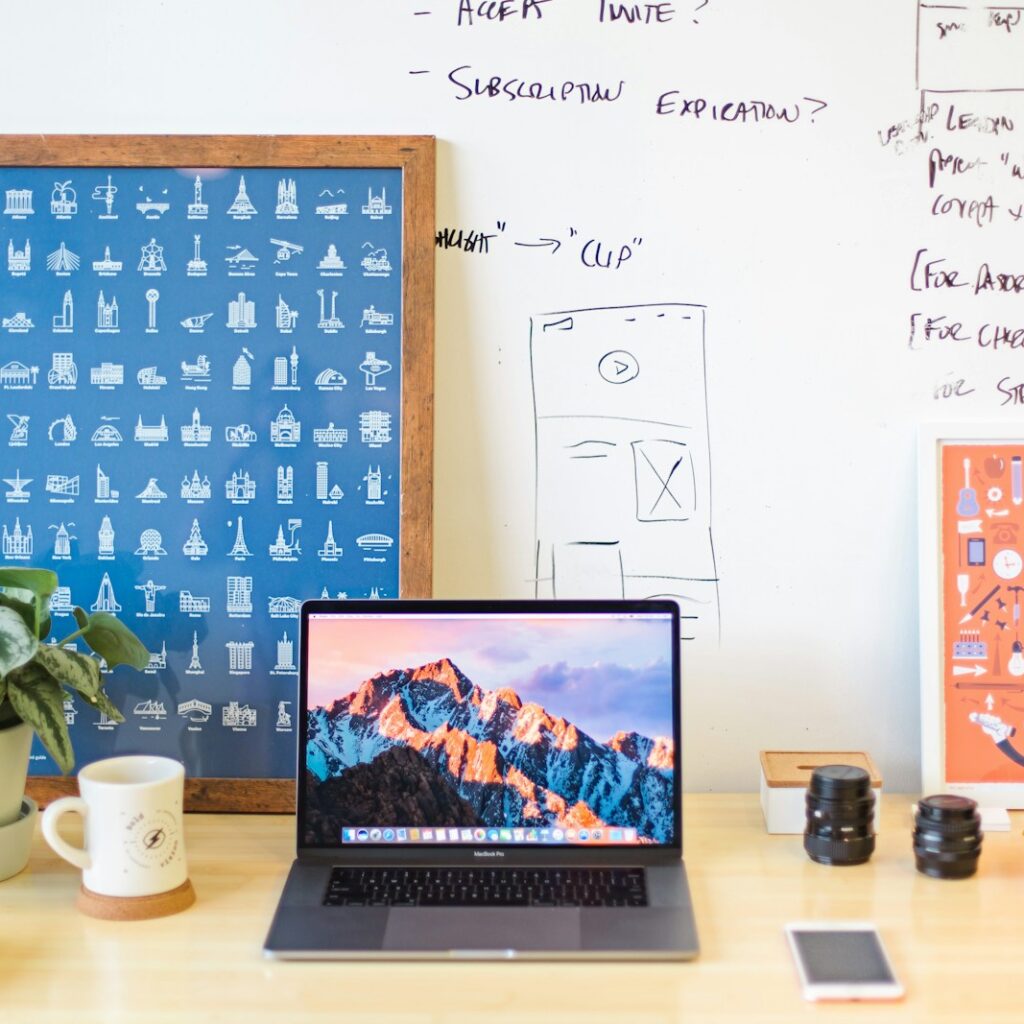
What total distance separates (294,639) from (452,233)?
51 centimetres

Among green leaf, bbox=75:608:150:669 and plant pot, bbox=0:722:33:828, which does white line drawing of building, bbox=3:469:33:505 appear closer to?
green leaf, bbox=75:608:150:669

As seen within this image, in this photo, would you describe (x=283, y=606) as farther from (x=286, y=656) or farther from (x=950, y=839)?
(x=950, y=839)

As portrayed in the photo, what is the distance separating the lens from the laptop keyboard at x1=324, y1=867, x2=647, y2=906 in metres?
1.01

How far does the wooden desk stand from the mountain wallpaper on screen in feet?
0.32

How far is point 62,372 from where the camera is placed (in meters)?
1.27

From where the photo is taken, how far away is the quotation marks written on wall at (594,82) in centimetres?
125

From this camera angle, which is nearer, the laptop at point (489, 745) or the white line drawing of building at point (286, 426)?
the laptop at point (489, 745)

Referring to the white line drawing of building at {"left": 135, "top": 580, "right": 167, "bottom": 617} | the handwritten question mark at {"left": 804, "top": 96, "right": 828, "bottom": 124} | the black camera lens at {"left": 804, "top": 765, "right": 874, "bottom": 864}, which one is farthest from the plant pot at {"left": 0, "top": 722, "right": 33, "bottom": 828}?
the handwritten question mark at {"left": 804, "top": 96, "right": 828, "bottom": 124}

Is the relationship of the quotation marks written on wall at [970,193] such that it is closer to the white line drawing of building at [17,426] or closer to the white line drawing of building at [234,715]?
the white line drawing of building at [234,715]

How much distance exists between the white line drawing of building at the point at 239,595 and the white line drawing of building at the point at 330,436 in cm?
18

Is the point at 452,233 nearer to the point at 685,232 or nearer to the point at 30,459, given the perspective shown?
the point at 685,232

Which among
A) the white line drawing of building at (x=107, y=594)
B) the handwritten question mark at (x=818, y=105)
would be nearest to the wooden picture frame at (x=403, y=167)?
the white line drawing of building at (x=107, y=594)

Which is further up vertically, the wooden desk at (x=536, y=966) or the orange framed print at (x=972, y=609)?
the orange framed print at (x=972, y=609)

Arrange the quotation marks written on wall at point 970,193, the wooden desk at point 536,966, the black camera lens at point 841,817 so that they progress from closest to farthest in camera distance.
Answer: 1. the wooden desk at point 536,966
2. the black camera lens at point 841,817
3. the quotation marks written on wall at point 970,193
